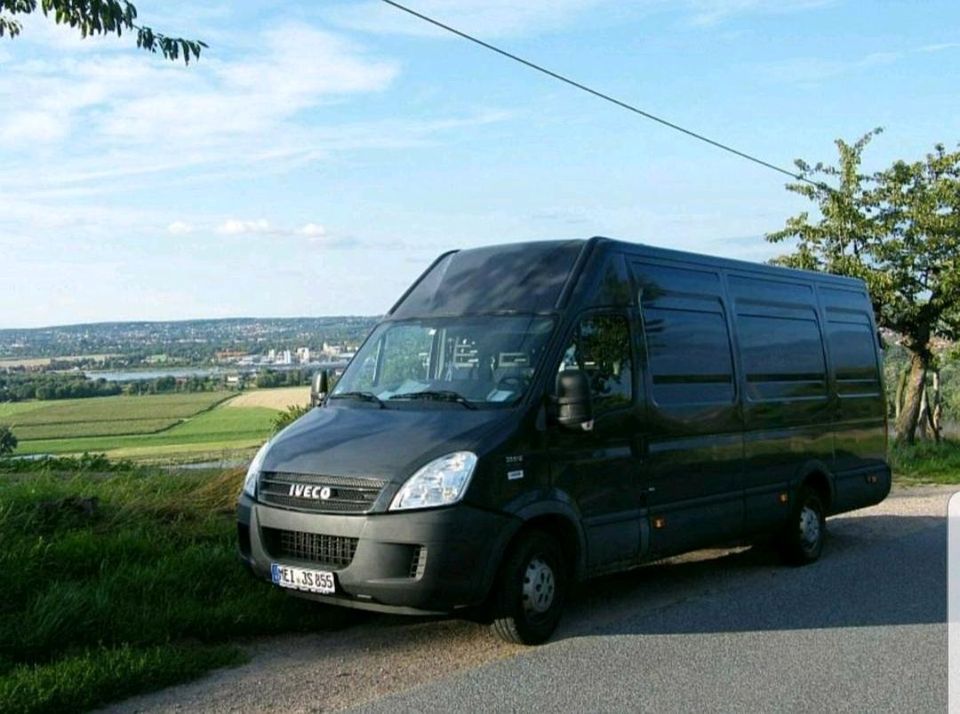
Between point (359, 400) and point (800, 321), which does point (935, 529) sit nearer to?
point (800, 321)

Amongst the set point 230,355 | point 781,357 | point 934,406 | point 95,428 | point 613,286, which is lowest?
point 95,428

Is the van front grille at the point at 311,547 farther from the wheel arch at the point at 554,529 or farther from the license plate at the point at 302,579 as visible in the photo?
the wheel arch at the point at 554,529

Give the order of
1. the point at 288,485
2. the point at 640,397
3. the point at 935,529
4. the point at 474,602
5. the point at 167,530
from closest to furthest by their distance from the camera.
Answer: the point at 474,602 → the point at 288,485 → the point at 640,397 → the point at 167,530 → the point at 935,529

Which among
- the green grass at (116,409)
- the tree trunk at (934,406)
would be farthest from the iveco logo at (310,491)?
the tree trunk at (934,406)

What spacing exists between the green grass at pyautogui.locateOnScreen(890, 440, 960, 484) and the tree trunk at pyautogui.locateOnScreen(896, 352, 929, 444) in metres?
0.53

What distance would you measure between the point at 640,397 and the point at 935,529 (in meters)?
5.44

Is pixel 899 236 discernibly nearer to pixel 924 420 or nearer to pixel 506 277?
pixel 924 420

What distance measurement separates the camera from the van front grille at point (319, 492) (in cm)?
620

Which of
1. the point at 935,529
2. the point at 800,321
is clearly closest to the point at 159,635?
the point at 800,321

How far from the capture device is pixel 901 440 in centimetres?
2266

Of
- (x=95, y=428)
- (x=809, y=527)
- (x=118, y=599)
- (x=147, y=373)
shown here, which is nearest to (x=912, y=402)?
(x=809, y=527)

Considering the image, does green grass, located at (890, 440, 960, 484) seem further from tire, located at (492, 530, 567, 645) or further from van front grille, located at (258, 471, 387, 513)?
van front grille, located at (258, 471, 387, 513)

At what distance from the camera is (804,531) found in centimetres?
970

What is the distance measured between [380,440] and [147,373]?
69.0ft
